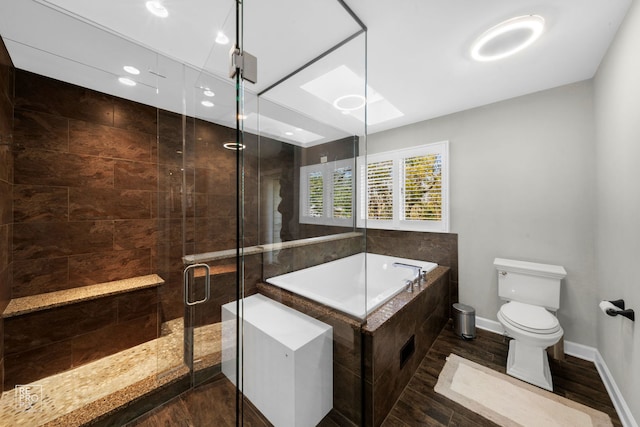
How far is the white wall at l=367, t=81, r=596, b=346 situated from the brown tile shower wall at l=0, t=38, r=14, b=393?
13.0 ft

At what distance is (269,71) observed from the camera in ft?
6.46

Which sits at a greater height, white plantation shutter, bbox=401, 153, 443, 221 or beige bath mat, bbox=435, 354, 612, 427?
white plantation shutter, bbox=401, 153, 443, 221

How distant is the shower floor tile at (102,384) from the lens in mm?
1492

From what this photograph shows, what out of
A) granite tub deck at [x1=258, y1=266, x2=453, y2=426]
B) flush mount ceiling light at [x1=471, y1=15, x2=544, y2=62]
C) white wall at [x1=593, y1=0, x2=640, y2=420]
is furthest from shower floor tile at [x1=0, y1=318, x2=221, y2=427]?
flush mount ceiling light at [x1=471, y1=15, x2=544, y2=62]

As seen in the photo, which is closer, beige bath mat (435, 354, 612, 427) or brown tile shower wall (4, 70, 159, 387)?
beige bath mat (435, 354, 612, 427)

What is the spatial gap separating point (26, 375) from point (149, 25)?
2.73m

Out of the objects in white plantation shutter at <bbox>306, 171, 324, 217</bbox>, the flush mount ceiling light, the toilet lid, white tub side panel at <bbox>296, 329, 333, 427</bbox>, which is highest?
the flush mount ceiling light

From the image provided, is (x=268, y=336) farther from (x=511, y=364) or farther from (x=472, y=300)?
(x=472, y=300)

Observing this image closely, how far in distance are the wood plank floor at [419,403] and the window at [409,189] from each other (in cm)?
158

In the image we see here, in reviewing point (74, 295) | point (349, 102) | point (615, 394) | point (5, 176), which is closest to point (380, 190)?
point (349, 102)

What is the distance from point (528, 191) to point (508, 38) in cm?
152

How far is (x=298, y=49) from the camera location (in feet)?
5.72

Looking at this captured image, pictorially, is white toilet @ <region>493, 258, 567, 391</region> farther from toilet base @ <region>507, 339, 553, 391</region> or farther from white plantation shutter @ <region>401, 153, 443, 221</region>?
white plantation shutter @ <region>401, 153, 443, 221</region>

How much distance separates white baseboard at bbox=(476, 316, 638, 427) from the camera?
1462mm
